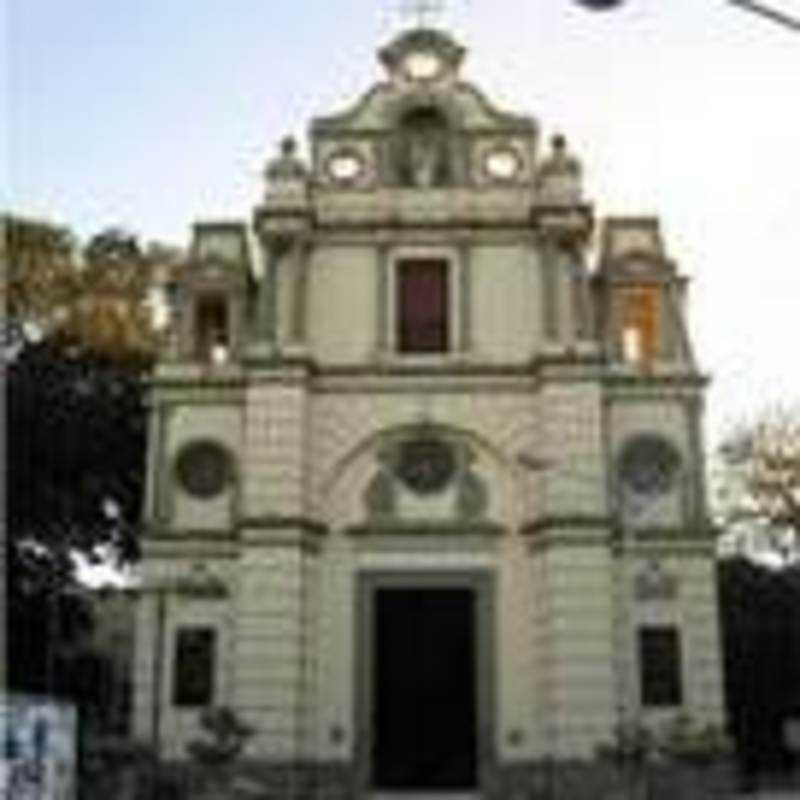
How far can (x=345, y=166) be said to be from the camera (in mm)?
37781

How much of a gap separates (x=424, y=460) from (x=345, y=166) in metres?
7.09

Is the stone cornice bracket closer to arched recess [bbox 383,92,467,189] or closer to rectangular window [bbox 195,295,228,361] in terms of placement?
arched recess [bbox 383,92,467,189]

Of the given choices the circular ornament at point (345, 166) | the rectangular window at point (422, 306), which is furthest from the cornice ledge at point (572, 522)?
the circular ornament at point (345, 166)

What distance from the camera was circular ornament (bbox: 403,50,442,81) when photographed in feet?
126

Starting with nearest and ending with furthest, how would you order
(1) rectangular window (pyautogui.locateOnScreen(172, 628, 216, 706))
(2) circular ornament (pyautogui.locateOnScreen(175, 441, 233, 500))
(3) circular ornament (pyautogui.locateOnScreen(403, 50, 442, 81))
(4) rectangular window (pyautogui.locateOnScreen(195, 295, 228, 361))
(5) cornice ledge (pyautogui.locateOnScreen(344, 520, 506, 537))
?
(1) rectangular window (pyautogui.locateOnScreen(172, 628, 216, 706)) < (5) cornice ledge (pyautogui.locateOnScreen(344, 520, 506, 537)) < (2) circular ornament (pyautogui.locateOnScreen(175, 441, 233, 500)) < (4) rectangular window (pyautogui.locateOnScreen(195, 295, 228, 361)) < (3) circular ornament (pyautogui.locateOnScreen(403, 50, 442, 81))

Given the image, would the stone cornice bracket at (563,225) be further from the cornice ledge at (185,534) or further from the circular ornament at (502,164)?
the cornice ledge at (185,534)

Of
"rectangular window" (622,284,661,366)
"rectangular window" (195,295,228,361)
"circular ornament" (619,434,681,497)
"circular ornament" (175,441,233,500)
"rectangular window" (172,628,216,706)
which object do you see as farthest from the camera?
"rectangular window" (195,295,228,361)

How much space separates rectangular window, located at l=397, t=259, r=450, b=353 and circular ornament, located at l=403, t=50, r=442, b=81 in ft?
15.2

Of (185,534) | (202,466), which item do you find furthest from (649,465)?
(185,534)

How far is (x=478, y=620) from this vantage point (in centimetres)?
3472

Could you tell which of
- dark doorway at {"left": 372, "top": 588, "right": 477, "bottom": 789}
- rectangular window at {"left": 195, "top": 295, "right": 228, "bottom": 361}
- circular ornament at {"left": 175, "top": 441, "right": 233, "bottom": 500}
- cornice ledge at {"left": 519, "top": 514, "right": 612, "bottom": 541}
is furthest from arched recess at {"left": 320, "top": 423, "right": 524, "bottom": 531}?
rectangular window at {"left": 195, "top": 295, "right": 228, "bottom": 361}

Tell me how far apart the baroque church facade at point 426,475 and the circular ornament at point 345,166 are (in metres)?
0.05

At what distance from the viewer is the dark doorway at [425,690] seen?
34.6 metres

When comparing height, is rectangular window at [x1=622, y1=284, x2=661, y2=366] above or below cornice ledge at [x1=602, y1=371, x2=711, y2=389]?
above
